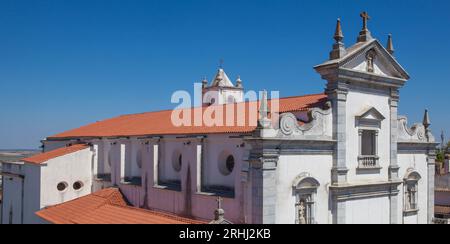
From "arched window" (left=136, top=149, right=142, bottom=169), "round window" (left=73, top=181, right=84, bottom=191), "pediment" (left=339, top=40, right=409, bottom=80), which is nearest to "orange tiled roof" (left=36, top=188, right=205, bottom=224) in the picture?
"arched window" (left=136, top=149, right=142, bottom=169)

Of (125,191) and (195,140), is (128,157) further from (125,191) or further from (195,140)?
(195,140)

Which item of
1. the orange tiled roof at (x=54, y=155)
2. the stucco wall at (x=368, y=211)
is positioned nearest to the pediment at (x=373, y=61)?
the stucco wall at (x=368, y=211)

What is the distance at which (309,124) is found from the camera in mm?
16922

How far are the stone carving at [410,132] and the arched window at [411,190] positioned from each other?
1.67 meters

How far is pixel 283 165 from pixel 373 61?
729 cm

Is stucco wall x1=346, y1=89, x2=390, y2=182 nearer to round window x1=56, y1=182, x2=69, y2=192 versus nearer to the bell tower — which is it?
the bell tower

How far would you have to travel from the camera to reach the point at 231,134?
17.7 meters

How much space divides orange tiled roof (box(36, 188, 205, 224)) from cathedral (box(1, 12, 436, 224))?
0.06 meters

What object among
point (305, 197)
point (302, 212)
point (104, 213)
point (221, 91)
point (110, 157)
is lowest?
point (104, 213)

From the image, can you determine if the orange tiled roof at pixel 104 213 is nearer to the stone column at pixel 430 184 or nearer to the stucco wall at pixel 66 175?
the stucco wall at pixel 66 175

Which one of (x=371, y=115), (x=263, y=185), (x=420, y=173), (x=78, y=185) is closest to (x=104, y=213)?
(x=78, y=185)

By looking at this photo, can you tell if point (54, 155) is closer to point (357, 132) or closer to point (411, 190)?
point (357, 132)

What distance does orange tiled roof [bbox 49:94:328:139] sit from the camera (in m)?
18.9

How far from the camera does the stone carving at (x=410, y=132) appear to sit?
70.2 ft
